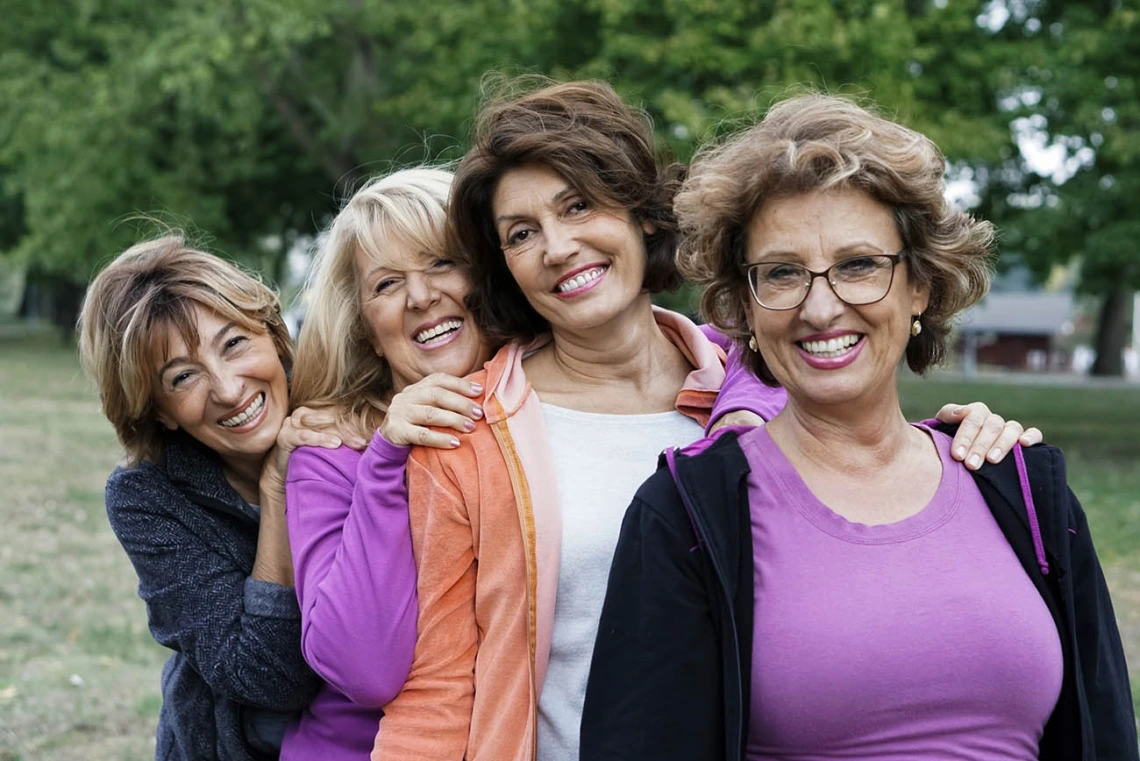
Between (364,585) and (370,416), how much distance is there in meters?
0.59

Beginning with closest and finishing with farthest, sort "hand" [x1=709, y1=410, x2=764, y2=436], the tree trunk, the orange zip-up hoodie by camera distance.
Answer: the orange zip-up hoodie
"hand" [x1=709, y1=410, x2=764, y2=436]
the tree trunk

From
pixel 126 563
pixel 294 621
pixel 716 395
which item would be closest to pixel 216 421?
pixel 294 621

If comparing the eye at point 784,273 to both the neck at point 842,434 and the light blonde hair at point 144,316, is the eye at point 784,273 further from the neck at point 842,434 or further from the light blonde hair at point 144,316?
the light blonde hair at point 144,316

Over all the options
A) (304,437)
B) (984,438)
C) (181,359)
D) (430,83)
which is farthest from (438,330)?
(430,83)

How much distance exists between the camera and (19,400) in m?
19.6

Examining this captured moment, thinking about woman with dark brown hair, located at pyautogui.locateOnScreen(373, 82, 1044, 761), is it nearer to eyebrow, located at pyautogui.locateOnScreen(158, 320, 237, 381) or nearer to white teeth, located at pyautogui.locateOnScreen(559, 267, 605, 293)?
white teeth, located at pyautogui.locateOnScreen(559, 267, 605, 293)

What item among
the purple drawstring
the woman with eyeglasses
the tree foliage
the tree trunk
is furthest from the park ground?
the tree trunk

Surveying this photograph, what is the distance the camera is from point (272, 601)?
265cm

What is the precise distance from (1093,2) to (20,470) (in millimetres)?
13745

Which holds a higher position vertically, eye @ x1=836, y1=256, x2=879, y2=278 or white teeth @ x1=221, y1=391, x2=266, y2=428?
eye @ x1=836, y1=256, x2=879, y2=278

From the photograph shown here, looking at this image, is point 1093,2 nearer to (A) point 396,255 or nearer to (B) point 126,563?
(B) point 126,563

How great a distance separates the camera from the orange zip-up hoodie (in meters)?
2.32

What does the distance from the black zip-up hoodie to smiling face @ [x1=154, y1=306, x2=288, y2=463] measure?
118 centimetres

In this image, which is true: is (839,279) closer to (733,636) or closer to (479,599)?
(733,636)
